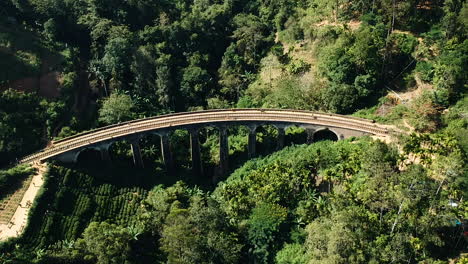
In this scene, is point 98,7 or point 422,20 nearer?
point 422,20

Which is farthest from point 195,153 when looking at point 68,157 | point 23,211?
point 23,211

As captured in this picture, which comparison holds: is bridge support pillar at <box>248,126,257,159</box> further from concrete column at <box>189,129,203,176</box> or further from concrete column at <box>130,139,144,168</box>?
concrete column at <box>130,139,144,168</box>

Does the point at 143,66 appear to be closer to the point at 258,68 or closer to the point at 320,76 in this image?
the point at 258,68

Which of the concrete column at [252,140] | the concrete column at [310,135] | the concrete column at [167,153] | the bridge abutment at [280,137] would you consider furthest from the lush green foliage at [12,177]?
the concrete column at [310,135]

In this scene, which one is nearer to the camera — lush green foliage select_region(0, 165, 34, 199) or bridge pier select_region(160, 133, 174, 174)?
lush green foliage select_region(0, 165, 34, 199)

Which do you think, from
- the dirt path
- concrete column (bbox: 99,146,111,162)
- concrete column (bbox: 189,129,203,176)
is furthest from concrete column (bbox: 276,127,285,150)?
the dirt path

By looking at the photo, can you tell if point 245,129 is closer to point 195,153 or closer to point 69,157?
point 195,153

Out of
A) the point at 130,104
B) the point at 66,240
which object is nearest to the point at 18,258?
the point at 66,240
